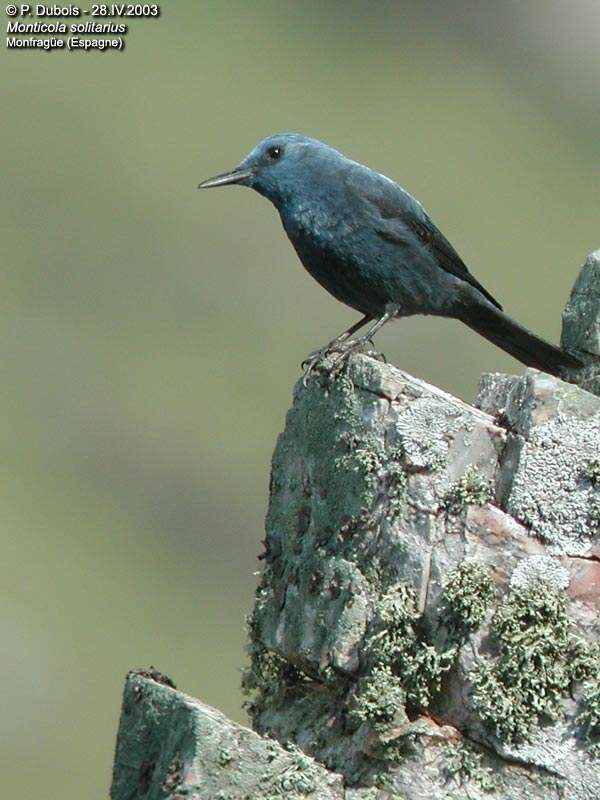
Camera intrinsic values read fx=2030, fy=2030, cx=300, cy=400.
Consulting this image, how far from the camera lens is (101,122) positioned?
2168 inches

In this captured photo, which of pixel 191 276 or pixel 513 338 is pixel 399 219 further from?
pixel 191 276

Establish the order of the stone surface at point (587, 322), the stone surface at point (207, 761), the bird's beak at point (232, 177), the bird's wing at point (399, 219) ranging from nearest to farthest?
the stone surface at point (207, 761) < the stone surface at point (587, 322) < the bird's wing at point (399, 219) < the bird's beak at point (232, 177)

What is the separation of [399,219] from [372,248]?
35 cm

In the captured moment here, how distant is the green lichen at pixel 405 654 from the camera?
729 cm

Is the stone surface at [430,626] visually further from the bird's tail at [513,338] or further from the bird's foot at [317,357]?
the bird's tail at [513,338]

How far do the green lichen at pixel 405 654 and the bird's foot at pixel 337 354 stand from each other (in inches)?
43.6

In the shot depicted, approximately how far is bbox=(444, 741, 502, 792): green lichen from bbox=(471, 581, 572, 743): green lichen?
119mm

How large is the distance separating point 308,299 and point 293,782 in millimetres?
35653

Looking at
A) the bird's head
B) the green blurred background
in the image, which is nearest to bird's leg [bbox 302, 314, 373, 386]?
the bird's head

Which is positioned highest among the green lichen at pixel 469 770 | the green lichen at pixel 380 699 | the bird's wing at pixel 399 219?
the bird's wing at pixel 399 219

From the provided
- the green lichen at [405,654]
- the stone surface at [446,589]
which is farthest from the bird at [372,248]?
the green lichen at [405,654]

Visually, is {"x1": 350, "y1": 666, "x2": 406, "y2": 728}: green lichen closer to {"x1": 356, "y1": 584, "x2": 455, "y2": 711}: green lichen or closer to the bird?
{"x1": 356, "y1": 584, "x2": 455, "y2": 711}: green lichen

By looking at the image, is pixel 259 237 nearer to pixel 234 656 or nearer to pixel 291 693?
pixel 234 656

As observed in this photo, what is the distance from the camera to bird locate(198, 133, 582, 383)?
1100cm
